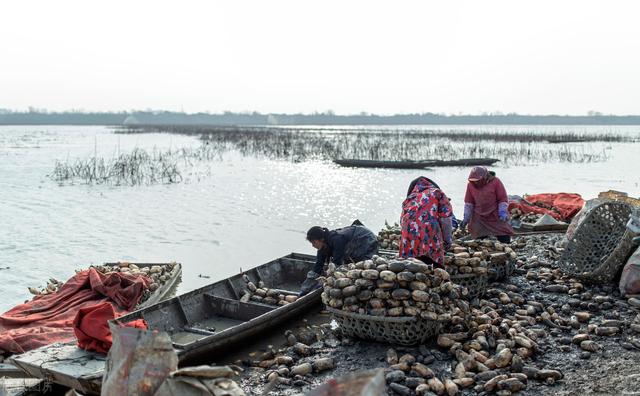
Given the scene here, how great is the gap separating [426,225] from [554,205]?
6159 mm

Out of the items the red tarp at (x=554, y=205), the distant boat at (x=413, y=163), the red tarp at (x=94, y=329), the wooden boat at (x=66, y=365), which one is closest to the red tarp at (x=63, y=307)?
the wooden boat at (x=66, y=365)

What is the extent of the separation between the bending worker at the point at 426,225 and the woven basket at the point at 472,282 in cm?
24

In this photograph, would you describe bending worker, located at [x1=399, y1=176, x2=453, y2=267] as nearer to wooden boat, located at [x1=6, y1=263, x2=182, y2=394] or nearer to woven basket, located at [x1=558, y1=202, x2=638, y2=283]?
woven basket, located at [x1=558, y1=202, x2=638, y2=283]

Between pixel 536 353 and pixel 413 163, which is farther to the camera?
pixel 413 163

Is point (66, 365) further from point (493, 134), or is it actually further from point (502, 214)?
point (493, 134)


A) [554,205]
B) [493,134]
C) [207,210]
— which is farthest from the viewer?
[493,134]

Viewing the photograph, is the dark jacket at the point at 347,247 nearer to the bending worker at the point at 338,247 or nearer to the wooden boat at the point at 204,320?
the bending worker at the point at 338,247

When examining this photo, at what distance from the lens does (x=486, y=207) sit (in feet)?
26.1

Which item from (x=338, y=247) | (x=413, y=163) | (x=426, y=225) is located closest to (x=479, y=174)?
(x=426, y=225)

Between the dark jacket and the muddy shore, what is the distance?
68cm

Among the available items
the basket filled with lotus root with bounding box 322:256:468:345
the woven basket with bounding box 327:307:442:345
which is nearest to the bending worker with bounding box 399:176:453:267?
the basket filled with lotus root with bounding box 322:256:468:345

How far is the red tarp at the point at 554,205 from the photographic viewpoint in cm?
1093

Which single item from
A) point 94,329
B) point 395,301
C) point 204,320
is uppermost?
point 395,301

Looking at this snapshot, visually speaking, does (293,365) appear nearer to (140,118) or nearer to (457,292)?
(457,292)
